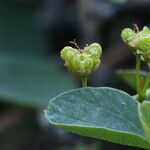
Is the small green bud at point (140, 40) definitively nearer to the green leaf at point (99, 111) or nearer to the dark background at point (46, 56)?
the green leaf at point (99, 111)

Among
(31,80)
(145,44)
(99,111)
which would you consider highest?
(145,44)

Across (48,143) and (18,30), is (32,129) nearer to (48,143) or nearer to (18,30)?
(48,143)

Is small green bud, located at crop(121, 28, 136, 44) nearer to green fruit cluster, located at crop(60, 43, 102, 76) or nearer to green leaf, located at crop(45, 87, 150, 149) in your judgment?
green fruit cluster, located at crop(60, 43, 102, 76)

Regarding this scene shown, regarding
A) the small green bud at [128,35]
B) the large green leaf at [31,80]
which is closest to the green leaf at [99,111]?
the small green bud at [128,35]

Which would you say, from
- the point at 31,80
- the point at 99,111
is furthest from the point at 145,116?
the point at 31,80

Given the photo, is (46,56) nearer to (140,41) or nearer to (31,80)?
(31,80)

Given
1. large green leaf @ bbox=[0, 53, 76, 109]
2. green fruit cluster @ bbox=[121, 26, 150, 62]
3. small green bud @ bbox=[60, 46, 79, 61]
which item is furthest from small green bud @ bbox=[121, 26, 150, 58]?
large green leaf @ bbox=[0, 53, 76, 109]
